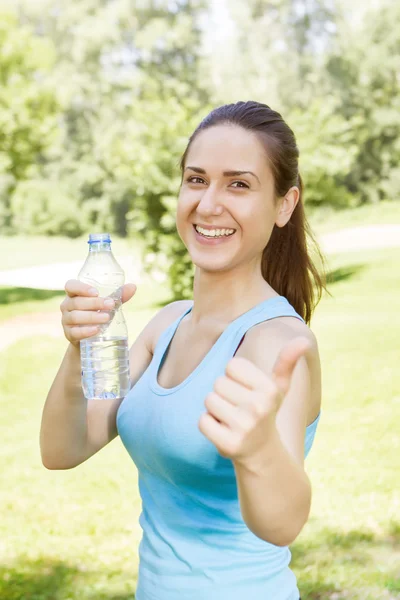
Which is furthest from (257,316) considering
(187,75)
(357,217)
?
(187,75)

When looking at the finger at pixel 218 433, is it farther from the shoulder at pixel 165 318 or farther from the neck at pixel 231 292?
the shoulder at pixel 165 318

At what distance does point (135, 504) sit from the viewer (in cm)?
538

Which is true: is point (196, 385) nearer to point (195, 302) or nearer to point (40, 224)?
point (195, 302)

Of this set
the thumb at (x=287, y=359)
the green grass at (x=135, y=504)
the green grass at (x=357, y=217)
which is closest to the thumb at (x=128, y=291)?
the thumb at (x=287, y=359)

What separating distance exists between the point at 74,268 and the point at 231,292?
60.2ft

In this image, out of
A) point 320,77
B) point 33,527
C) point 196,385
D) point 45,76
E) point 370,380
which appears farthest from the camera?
point 320,77

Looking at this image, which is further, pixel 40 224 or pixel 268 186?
pixel 40 224

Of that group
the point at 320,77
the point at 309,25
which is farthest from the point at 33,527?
the point at 309,25

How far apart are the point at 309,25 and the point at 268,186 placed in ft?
97.4

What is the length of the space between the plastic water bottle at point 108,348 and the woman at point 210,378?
4cm

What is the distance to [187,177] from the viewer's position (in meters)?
1.98

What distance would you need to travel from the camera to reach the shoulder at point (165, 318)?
222 centimetres

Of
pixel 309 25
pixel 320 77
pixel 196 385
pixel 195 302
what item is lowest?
pixel 196 385

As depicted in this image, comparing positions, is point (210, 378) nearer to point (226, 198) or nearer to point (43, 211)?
point (226, 198)
